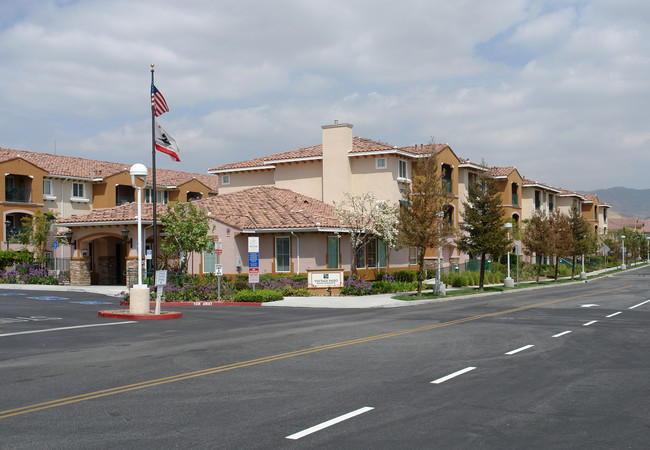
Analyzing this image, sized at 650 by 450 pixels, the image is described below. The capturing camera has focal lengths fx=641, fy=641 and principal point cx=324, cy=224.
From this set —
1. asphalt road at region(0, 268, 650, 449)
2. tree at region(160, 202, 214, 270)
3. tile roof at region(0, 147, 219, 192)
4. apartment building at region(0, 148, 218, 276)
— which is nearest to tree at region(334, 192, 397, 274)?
tree at region(160, 202, 214, 270)

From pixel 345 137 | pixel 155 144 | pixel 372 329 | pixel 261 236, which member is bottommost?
pixel 372 329

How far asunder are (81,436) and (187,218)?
25.2 m

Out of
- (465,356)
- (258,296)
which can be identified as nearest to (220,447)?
(465,356)

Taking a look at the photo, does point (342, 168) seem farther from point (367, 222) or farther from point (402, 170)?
point (367, 222)

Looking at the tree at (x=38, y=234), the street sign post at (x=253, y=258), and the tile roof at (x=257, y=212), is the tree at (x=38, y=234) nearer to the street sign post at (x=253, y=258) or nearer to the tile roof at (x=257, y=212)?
the tile roof at (x=257, y=212)

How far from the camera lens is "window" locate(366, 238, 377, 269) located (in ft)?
129

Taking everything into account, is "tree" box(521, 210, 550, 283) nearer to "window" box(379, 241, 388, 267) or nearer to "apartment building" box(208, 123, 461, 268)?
"apartment building" box(208, 123, 461, 268)

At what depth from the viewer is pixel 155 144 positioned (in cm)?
2547

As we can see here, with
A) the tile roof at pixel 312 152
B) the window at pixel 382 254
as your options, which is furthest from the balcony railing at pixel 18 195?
the window at pixel 382 254

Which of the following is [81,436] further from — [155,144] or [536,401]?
[155,144]

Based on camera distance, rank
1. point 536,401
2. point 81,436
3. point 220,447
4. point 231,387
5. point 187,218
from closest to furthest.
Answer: point 220,447
point 81,436
point 536,401
point 231,387
point 187,218

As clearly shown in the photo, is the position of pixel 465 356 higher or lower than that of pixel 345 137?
lower

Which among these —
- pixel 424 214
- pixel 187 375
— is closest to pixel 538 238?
pixel 424 214

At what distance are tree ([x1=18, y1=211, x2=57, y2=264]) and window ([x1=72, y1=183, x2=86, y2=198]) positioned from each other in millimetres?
6394
